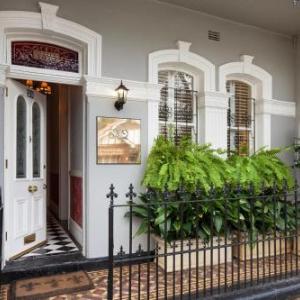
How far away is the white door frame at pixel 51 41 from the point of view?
3.64 metres

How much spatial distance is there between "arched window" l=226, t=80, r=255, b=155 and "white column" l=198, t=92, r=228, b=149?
37 cm

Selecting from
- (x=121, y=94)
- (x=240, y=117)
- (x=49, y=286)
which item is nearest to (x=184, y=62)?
(x=121, y=94)

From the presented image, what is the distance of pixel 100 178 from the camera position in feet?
13.3

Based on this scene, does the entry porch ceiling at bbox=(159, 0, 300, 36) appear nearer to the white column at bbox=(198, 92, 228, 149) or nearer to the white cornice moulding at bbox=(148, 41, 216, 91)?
the white cornice moulding at bbox=(148, 41, 216, 91)

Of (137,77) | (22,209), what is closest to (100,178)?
(22,209)

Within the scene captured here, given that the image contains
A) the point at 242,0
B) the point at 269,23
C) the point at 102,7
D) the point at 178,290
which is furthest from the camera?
the point at 269,23

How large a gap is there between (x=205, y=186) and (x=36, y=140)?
8.38ft

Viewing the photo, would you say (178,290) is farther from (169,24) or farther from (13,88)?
(169,24)

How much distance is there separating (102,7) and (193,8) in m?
1.48

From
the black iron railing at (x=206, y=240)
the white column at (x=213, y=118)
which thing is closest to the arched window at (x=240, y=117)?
the white column at (x=213, y=118)

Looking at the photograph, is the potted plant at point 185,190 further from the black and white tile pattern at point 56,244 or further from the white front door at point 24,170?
the white front door at point 24,170

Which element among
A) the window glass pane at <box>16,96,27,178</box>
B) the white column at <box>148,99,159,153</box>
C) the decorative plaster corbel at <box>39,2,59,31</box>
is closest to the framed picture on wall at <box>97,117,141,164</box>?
the white column at <box>148,99,159,153</box>

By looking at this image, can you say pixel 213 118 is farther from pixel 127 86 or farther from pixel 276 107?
pixel 127 86

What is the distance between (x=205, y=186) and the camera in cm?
366
